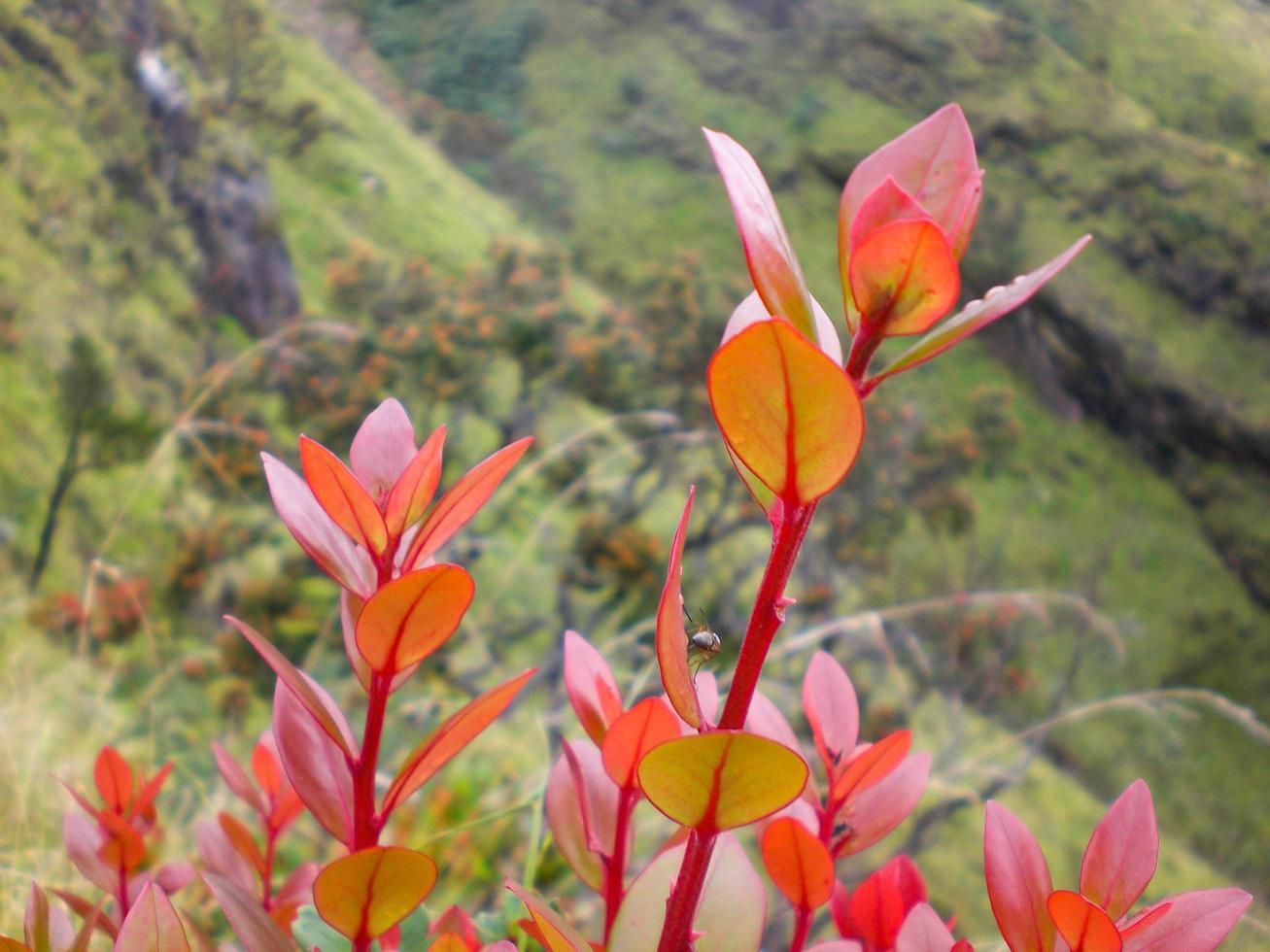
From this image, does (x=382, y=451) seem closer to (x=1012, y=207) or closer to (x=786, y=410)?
(x=786, y=410)

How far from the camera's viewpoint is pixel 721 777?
0.59 ft

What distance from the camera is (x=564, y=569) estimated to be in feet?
4.61

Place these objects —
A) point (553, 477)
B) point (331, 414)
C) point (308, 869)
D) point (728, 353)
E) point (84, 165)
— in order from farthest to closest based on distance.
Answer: point (553, 477)
point (331, 414)
point (84, 165)
point (308, 869)
point (728, 353)

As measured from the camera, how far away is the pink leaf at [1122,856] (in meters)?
0.24

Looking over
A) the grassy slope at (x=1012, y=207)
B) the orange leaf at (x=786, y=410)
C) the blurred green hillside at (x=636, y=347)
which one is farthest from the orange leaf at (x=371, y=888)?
the grassy slope at (x=1012, y=207)

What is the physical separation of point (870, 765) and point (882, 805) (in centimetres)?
3

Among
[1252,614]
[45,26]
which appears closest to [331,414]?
[45,26]

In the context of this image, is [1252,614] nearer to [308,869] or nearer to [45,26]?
[308,869]

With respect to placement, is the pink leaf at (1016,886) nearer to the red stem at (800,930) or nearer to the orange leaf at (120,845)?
the red stem at (800,930)

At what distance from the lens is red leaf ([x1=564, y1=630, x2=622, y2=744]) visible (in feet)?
0.87

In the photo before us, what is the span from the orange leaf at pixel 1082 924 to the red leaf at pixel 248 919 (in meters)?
0.18

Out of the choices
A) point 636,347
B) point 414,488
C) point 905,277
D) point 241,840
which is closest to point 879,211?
point 905,277

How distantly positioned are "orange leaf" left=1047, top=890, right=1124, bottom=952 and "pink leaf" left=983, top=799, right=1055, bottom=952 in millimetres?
11

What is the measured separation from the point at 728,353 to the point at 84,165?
4.30 ft
